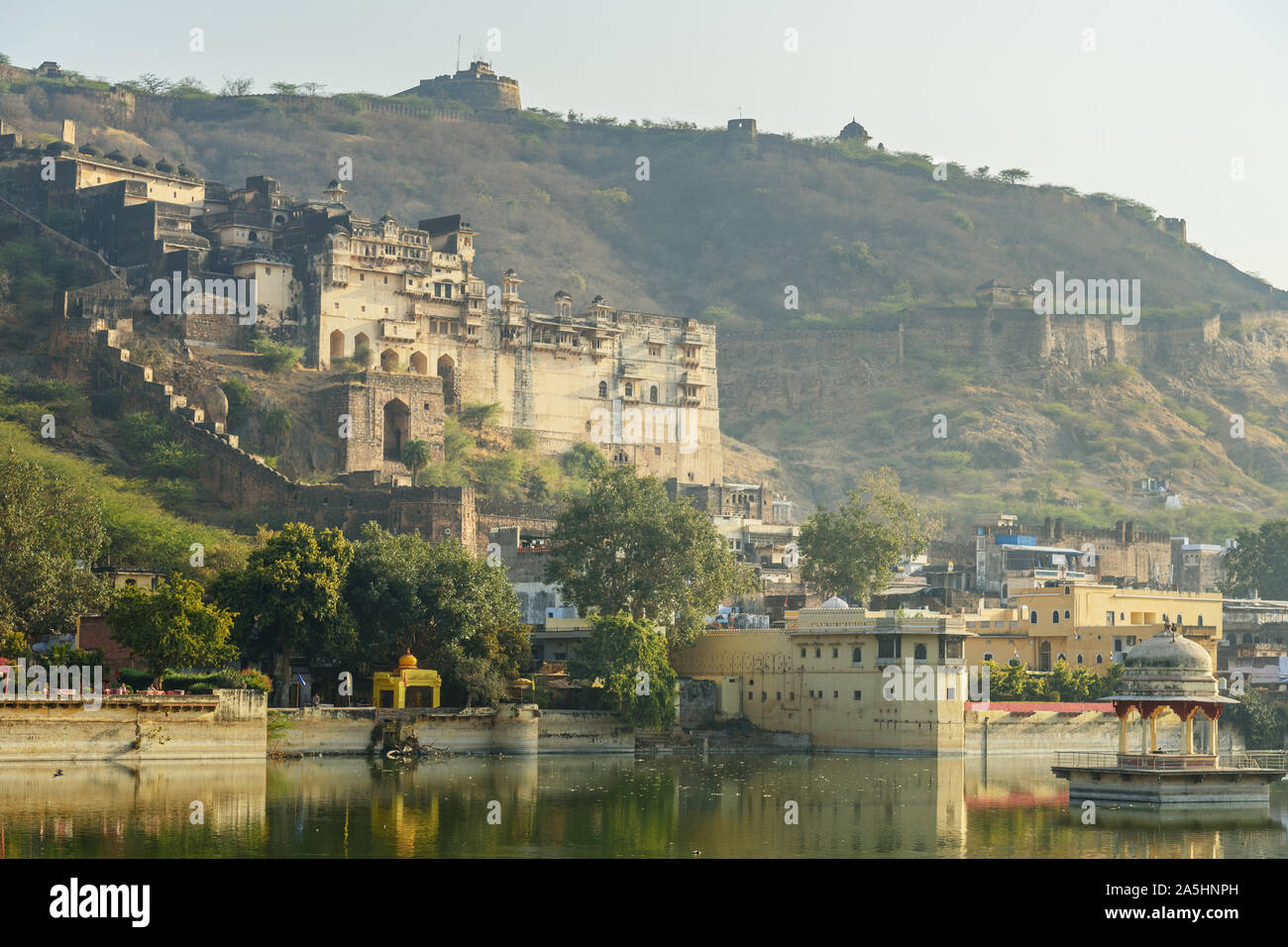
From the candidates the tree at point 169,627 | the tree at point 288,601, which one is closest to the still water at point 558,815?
the tree at point 169,627

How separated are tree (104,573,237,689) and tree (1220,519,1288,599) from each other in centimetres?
5885

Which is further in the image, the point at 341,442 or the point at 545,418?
the point at 545,418

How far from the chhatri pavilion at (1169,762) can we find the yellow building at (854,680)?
14.6 meters

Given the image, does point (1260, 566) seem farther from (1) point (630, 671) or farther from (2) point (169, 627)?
(2) point (169, 627)

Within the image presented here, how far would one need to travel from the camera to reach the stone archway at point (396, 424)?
3359 inches

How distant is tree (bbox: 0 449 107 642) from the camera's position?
57.9m

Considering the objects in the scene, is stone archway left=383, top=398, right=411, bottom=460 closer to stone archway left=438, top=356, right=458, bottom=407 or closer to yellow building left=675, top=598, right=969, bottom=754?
stone archway left=438, top=356, right=458, bottom=407

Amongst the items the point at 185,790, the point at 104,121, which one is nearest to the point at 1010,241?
the point at 104,121

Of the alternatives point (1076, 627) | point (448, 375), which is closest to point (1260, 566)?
point (1076, 627)

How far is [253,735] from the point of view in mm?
54188

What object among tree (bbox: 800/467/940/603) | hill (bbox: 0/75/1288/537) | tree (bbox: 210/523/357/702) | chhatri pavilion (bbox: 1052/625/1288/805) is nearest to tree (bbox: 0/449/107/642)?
tree (bbox: 210/523/357/702)

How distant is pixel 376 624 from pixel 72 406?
71.4ft

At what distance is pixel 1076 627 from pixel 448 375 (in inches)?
1254
